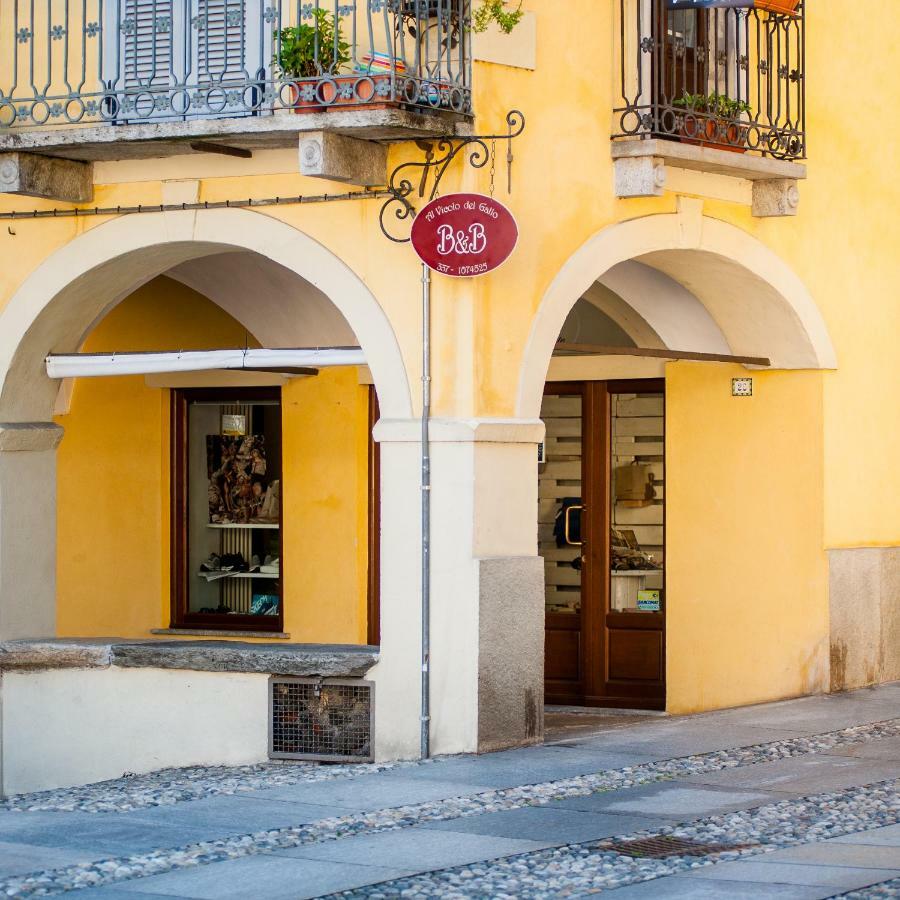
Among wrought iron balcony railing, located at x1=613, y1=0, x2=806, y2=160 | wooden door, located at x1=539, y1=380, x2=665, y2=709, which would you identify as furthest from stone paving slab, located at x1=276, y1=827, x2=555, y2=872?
wooden door, located at x1=539, y1=380, x2=665, y2=709

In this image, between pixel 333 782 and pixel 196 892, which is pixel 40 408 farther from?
pixel 196 892

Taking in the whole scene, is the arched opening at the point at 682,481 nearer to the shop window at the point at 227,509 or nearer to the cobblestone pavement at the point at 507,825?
the cobblestone pavement at the point at 507,825

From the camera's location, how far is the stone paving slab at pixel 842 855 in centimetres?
785

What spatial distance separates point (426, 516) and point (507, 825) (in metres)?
2.65

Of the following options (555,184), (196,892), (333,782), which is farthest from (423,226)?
(196,892)

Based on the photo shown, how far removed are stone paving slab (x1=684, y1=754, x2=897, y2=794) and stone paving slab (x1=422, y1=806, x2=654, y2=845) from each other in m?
1.16

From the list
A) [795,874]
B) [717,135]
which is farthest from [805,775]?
[717,135]

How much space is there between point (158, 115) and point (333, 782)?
4236 mm

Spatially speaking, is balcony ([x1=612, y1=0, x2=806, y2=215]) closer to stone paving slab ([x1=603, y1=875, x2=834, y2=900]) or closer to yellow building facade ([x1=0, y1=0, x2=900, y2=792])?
yellow building facade ([x1=0, y1=0, x2=900, y2=792])

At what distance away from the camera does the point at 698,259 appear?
12805 mm

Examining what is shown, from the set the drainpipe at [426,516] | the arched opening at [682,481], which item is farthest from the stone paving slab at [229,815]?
the arched opening at [682,481]

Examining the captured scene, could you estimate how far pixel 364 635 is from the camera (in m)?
14.2

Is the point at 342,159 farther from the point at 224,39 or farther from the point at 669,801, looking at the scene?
the point at 669,801

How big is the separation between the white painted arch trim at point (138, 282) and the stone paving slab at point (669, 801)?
272 centimetres
